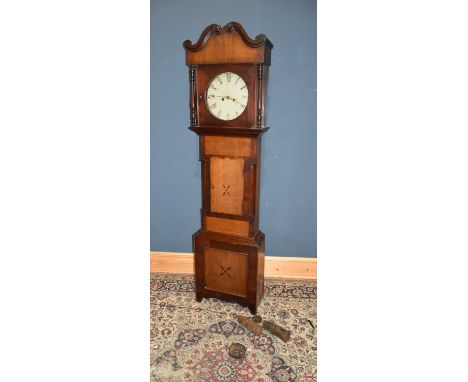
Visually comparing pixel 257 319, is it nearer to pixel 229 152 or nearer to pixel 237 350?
pixel 237 350

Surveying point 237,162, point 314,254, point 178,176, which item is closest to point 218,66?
point 237,162

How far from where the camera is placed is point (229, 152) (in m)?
2.43

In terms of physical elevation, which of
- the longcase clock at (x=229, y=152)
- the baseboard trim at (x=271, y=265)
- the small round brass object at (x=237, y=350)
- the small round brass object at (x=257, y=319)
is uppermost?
the longcase clock at (x=229, y=152)

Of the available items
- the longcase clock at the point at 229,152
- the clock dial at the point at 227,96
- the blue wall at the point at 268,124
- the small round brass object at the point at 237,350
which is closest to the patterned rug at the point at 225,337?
the small round brass object at the point at 237,350

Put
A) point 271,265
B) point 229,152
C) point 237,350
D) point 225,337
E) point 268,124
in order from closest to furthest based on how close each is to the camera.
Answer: point 237,350 → point 225,337 → point 229,152 → point 268,124 → point 271,265

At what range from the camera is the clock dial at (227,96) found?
2.33 m

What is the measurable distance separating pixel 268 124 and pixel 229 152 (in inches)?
22.4

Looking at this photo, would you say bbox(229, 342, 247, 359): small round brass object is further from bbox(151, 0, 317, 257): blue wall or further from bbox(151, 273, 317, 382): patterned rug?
bbox(151, 0, 317, 257): blue wall

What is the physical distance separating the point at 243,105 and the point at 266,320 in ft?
5.20

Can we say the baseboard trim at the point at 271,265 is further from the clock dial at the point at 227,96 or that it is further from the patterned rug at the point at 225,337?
the clock dial at the point at 227,96

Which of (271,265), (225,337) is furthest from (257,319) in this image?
(271,265)

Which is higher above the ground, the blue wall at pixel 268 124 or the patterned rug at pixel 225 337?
the blue wall at pixel 268 124

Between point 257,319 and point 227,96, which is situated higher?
point 227,96

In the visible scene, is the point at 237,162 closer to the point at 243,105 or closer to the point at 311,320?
the point at 243,105
